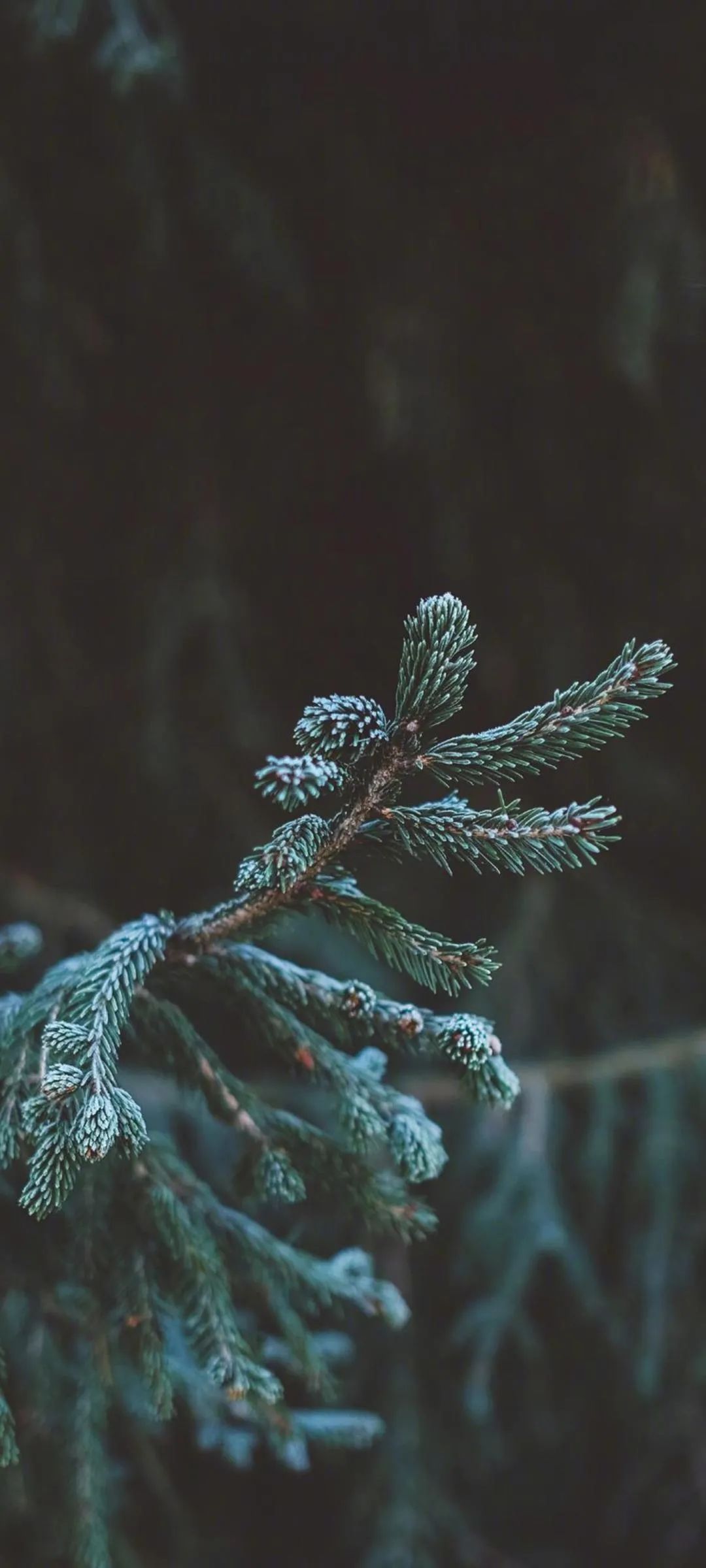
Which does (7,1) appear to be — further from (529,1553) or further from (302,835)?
(529,1553)

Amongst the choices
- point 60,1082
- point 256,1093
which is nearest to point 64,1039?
point 60,1082

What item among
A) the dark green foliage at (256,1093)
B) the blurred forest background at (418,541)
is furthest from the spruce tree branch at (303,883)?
the blurred forest background at (418,541)

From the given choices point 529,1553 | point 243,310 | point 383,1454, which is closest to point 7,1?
point 243,310

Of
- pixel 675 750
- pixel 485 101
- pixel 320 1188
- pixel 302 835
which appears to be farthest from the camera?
pixel 675 750

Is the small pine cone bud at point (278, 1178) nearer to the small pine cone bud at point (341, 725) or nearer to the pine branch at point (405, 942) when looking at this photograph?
the pine branch at point (405, 942)

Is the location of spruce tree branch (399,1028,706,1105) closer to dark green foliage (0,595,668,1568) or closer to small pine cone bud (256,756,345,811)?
dark green foliage (0,595,668,1568)

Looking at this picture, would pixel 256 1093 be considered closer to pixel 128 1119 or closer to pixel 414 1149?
pixel 414 1149

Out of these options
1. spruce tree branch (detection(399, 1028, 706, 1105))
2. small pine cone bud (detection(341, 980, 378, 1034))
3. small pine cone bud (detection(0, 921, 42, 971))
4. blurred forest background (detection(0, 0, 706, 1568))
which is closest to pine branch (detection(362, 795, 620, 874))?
small pine cone bud (detection(341, 980, 378, 1034))
